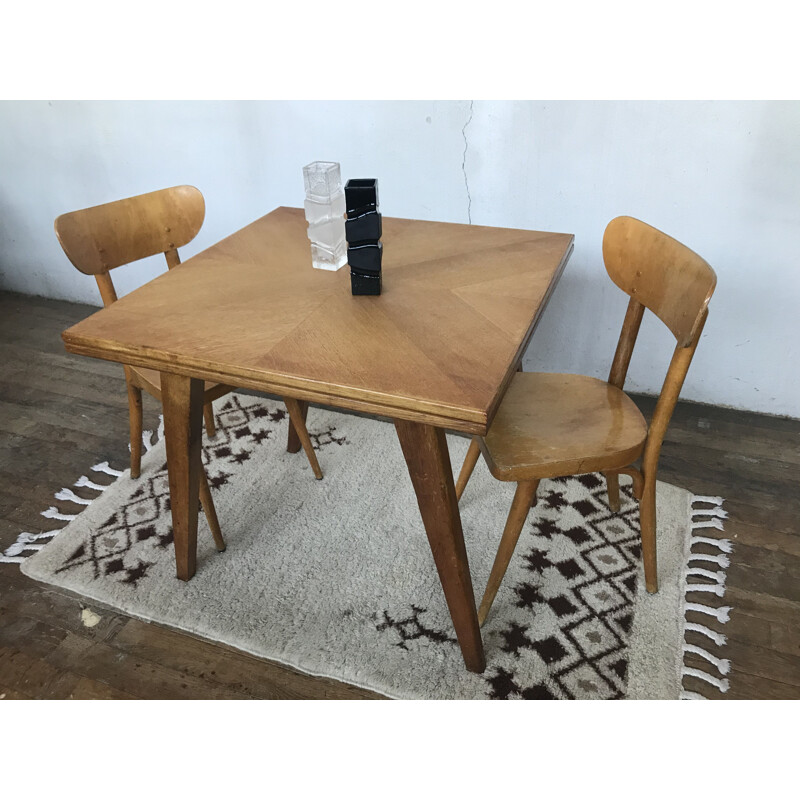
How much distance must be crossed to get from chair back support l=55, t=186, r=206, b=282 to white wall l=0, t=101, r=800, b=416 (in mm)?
799

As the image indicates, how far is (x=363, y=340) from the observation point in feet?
4.16

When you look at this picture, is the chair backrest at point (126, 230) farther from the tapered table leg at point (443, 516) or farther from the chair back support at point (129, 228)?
the tapered table leg at point (443, 516)

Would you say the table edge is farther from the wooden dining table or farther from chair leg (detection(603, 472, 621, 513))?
chair leg (detection(603, 472, 621, 513))

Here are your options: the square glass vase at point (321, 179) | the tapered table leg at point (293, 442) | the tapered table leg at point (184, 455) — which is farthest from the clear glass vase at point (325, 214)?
the tapered table leg at point (293, 442)

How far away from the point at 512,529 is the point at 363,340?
1.87 feet

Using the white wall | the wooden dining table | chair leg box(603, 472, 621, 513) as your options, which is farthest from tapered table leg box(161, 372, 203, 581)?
the white wall

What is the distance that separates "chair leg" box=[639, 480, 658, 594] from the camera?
1541 mm

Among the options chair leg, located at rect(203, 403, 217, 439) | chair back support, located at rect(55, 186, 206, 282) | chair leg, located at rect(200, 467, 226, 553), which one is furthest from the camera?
chair leg, located at rect(203, 403, 217, 439)

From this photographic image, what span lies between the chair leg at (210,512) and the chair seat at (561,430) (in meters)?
0.79

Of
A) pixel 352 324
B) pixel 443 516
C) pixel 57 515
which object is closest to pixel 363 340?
pixel 352 324

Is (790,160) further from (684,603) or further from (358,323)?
(358,323)

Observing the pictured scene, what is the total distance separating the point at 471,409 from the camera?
3.43ft

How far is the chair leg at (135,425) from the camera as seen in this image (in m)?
1.92
